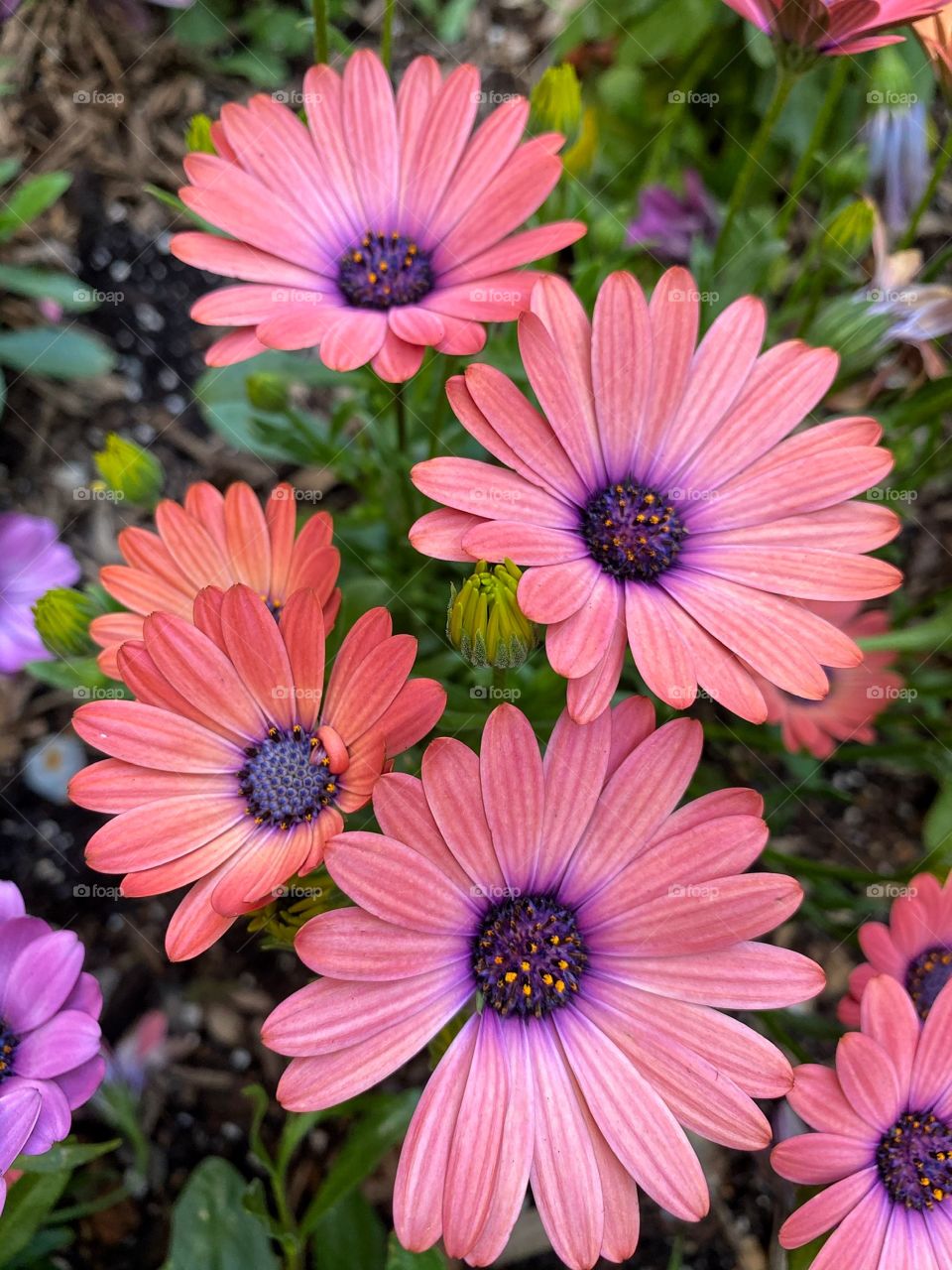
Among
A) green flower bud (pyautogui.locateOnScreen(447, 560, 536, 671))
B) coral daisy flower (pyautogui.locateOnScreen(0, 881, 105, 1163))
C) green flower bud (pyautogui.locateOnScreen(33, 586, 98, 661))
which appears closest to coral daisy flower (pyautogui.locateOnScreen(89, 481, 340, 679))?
green flower bud (pyautogui.locateOnScreen(33, 586, 98, 661))

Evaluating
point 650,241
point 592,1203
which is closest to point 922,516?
point 650,241

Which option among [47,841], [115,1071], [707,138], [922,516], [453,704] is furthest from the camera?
[707,138]

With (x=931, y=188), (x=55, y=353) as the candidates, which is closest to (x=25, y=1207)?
(x=55, y=353)

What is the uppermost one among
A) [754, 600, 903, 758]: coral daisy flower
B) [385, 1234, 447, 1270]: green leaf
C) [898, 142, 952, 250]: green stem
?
[898, 142, 952, 250]: green stem

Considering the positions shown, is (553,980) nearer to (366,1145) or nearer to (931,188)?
(366,1145)

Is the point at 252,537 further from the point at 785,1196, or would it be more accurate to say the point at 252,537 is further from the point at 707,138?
the point at 707,138

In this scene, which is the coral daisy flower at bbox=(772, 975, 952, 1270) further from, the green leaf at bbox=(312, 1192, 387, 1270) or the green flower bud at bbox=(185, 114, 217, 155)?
the green flower bud at bbox=(185, 114, 217, 155)

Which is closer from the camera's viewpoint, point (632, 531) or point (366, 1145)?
point (632, 531)
